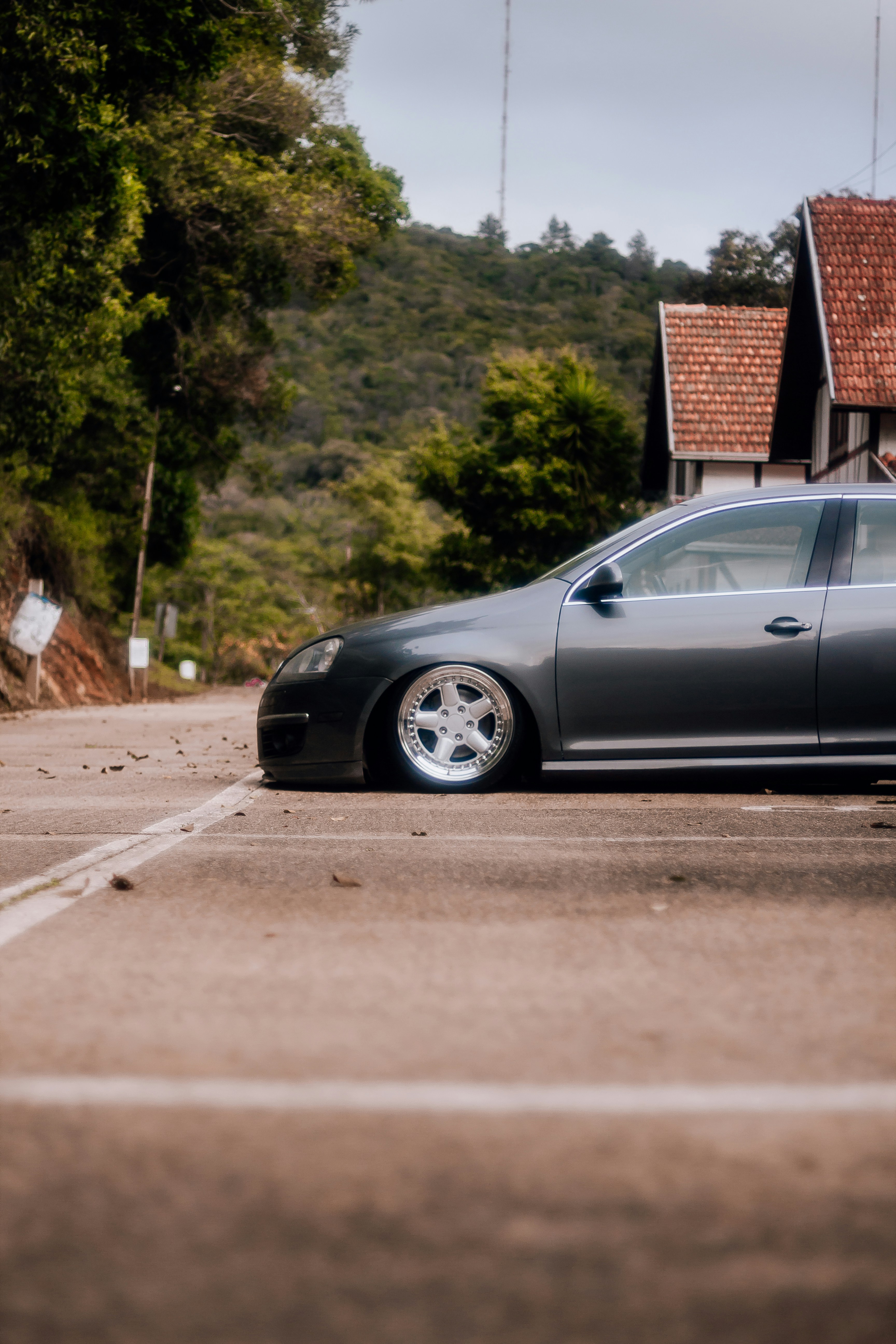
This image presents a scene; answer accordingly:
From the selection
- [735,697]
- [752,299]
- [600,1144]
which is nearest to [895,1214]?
[600,1144]

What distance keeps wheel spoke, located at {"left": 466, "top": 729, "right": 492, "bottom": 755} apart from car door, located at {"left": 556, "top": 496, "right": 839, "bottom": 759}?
0.41 metres

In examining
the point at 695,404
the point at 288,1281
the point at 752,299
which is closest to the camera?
the point at 288,1281

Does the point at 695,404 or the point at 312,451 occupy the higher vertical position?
the point at 312,451

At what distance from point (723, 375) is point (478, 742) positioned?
75.3ft

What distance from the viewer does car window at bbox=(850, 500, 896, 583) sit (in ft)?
23.4

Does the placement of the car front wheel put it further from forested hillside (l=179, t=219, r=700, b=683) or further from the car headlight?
forested hillside (l=179, t=219, r=700, b=683)

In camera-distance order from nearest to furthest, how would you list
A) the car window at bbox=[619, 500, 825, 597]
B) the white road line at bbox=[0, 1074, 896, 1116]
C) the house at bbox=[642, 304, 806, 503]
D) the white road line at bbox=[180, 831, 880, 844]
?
the white road line at bbox=[0, 1074, 896, 1116] → the white road line at bbox=[180, 831, 880, 844] → the car window at bbox=[619, 500, 825, 597] → the house at bbox=[642, 304, 806, 503]

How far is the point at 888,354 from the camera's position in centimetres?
1866

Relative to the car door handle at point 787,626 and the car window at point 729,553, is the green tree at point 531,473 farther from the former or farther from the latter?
the car door handle at point 787,626

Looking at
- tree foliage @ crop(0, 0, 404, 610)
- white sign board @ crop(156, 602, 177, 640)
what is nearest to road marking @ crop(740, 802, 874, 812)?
tree foliage @ crop(0, 0, 404, 610)

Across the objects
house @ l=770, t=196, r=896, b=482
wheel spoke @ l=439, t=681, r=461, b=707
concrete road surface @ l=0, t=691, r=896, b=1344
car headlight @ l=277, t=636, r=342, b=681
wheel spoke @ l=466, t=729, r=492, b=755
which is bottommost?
concrete road surface @ l=0, t=691, r=896, b=1344

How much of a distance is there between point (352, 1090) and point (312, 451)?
294ft

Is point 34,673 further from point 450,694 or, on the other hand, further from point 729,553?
point 729,553

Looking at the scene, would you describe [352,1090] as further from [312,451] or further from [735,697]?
[312,451]
